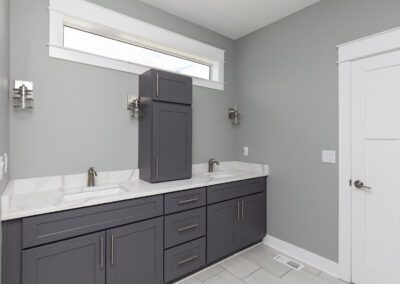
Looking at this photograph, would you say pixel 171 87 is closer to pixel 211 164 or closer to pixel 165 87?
pixel 165 87

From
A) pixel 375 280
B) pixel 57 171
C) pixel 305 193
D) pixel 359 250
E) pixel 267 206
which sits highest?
pixel 57 171

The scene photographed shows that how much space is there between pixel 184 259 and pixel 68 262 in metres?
0.93

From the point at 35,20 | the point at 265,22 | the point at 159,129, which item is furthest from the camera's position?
the point at 265,22

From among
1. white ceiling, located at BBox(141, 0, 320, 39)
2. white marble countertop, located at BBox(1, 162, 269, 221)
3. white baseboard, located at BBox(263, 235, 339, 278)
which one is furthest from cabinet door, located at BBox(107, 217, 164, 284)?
white ceiling, located at BBox(141, 0, 320, 39)

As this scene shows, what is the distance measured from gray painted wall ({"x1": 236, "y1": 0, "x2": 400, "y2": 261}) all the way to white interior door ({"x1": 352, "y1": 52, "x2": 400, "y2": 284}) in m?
0.18

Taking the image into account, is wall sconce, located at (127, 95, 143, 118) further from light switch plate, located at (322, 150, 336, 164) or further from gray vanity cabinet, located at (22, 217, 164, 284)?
light switch plate, located at (322, 150, 336, 164)

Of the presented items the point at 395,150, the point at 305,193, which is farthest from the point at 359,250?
the point at 395,150

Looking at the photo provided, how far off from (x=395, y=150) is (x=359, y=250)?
94 centimetres

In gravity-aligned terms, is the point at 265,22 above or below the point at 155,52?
above

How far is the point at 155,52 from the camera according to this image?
2.50 meters

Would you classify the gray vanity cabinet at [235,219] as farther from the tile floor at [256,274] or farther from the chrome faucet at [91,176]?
the chrome faucet at [91,176]

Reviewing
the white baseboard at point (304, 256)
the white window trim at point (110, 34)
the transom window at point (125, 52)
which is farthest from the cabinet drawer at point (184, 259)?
the transom window at point (125, 52)

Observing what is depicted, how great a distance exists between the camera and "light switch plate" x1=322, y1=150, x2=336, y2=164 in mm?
2164

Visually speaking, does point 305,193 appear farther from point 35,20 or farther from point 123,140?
point 35,20
